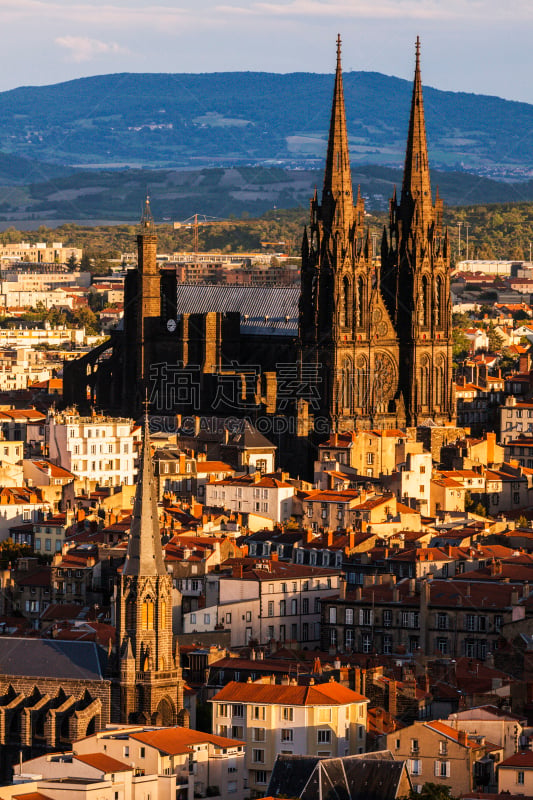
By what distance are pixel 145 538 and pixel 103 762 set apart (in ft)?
31.3

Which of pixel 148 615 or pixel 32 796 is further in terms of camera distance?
pixel 148 615

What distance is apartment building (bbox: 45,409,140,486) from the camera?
433ft

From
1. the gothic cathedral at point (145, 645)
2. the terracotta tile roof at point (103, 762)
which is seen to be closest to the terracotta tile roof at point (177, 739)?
the terracotta tile roof at point (103, 762)

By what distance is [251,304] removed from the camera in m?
161

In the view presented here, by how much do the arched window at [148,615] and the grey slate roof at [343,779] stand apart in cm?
912

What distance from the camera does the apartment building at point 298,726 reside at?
71.1 metres

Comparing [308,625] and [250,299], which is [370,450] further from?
[308,625]

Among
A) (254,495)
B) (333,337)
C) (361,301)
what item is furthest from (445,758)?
(361,301)

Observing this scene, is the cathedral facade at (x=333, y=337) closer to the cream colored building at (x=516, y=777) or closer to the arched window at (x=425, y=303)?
the arched window at (x=425, y=303)

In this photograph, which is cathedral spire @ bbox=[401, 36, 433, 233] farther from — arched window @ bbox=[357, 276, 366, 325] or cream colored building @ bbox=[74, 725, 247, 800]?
cream colored building @ bbox=[74, 725, 247, 800]

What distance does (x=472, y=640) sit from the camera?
8425 cm

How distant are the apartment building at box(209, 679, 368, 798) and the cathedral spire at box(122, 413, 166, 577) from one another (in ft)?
17.0

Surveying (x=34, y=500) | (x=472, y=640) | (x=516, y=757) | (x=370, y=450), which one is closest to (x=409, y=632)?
(x=472, y=640)

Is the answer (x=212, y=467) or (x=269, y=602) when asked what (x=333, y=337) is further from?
(x=269, y=602)
